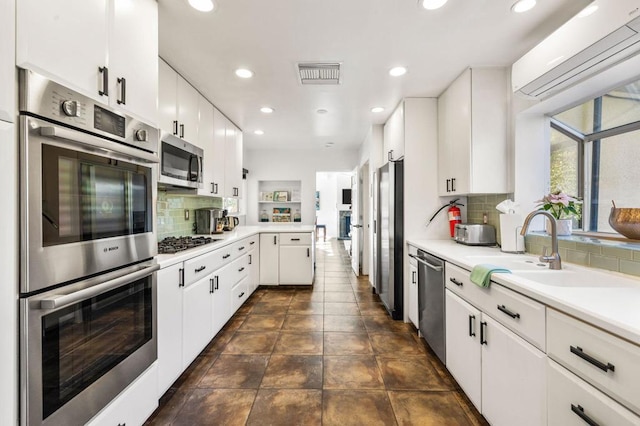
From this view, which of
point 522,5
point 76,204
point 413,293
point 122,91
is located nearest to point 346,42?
point 522,5

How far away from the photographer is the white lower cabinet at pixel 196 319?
6.65 ft

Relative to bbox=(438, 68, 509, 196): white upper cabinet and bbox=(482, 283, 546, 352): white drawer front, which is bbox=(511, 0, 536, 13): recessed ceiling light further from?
bbox=(482, 283, 546, 352): white drawer front

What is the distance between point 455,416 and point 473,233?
4.70ft

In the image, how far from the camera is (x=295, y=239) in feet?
14.5

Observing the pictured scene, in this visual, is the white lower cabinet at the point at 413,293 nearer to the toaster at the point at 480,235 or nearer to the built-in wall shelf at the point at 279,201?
the toaster at the point at 480,235

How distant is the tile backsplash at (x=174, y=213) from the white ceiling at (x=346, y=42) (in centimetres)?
113

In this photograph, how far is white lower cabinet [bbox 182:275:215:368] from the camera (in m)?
2.03

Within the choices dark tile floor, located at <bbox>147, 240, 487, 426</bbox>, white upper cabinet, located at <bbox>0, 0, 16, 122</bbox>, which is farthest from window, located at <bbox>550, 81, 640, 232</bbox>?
white upper cabinet, located at <bbox>0, 0, 16, 122</bbox>

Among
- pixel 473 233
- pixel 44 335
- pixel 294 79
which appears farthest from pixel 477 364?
pixel 294 79

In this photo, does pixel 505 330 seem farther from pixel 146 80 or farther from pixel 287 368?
pixel 146 80

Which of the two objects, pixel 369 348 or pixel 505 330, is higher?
pixel 505 330

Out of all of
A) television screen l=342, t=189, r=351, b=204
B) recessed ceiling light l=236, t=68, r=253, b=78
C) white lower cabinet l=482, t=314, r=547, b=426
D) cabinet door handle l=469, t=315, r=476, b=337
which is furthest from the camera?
television screen l=342, t=189, r=351, b=204

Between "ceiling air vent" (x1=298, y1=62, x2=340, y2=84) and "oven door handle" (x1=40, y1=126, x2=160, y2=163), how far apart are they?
149 centimetres

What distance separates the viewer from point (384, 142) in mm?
4055
